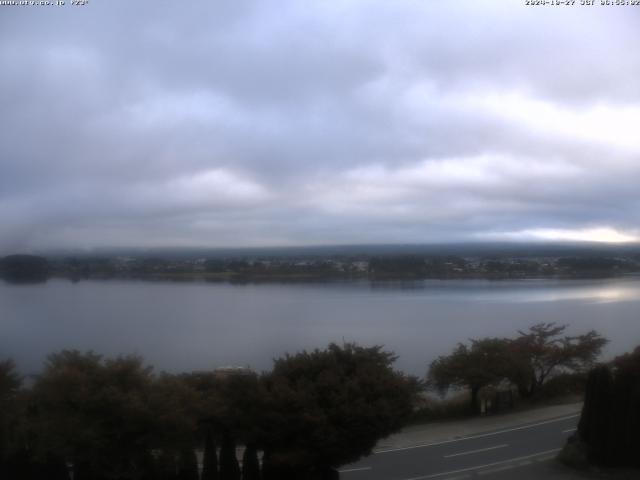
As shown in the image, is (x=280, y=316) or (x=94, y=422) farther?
(x=280, y=316)

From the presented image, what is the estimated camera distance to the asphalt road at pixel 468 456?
14961 mm

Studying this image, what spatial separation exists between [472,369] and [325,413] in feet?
40.2

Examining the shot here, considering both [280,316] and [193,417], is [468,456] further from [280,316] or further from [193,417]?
[280,316]

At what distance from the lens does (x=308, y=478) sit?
13.0 metres

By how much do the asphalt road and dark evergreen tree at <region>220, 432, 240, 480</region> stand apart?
3300mm

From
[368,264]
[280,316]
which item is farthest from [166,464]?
[368,264]

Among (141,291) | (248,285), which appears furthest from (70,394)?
(248,285)

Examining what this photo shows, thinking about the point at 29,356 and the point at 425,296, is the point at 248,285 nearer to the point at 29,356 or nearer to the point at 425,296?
the point at 425,296

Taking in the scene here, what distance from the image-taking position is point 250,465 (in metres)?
12.6

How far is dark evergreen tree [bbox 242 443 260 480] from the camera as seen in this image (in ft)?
41.4

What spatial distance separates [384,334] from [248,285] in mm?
10700

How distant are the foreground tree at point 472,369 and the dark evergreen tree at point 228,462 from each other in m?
12.5

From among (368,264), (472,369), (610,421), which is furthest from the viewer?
(368,264)

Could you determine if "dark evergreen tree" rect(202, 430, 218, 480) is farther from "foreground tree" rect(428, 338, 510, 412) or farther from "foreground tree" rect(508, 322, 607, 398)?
"foreground tree" rect(508, 322, 607, 398)
